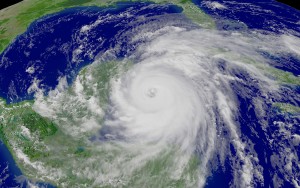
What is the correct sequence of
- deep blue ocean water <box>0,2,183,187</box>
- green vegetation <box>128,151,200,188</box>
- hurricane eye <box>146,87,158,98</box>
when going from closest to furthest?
green vegetation <box>128,151,200,188</box> → hurricane eye <box>146,87,158,98</box> → deep blue ocean water <box>0,2,183,187</box>

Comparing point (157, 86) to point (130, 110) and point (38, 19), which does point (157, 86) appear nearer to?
point (130, 110)

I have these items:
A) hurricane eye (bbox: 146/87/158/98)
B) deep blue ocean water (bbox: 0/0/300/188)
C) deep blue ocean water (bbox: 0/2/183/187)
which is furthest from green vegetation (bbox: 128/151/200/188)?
deep blue ocean water (bbox: 0/2/183/187)

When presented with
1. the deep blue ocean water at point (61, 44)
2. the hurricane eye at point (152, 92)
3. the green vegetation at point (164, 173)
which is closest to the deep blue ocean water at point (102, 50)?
the deep blue ocean water at point (61, 44)

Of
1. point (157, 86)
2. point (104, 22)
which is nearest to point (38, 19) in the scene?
point (104, 22)

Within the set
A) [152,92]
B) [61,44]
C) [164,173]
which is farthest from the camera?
[61,44]

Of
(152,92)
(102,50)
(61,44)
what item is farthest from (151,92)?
(61,44)

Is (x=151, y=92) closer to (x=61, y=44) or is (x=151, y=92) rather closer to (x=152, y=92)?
(x=152, y=92)

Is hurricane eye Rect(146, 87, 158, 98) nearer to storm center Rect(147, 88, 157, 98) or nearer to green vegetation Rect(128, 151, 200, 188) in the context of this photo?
storm center Rect(147, 88, 157, 98)

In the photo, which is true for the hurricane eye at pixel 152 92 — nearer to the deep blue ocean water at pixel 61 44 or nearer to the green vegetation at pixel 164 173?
the deep blue ocean water at pixel 61 44
